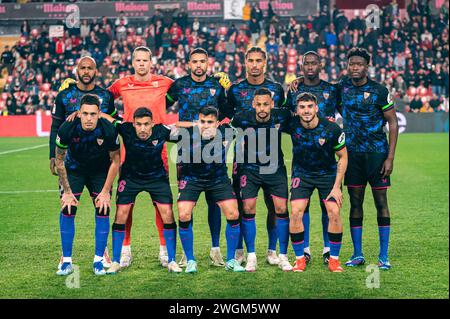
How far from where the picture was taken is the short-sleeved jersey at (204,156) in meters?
7.52

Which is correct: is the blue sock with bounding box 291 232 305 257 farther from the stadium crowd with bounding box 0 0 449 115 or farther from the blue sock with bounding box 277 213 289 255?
the stadium crowd with bounding box 0 0 449 115

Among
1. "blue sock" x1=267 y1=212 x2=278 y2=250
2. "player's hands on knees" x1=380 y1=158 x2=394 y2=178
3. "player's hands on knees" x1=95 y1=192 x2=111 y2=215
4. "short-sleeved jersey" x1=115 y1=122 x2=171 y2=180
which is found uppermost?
"short-sleeved jersey" x1=115 y1=122 x2=171 y2=180

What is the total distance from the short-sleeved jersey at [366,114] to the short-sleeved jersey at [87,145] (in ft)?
7.69

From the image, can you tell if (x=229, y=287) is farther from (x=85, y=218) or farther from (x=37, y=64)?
(x=37, y=64)

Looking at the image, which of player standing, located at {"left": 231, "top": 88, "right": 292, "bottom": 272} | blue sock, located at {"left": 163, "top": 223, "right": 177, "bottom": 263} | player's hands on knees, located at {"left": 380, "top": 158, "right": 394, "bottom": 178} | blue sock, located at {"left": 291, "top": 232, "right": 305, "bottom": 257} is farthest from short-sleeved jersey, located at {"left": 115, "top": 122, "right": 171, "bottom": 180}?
player's hands on knees, located at {"left": 380, "top": 158, "right": 394, "bottom": 178}

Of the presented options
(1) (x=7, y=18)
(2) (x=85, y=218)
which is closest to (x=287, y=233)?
(2) (x=85, y=218)

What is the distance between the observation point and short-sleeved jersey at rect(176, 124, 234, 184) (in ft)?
24.7

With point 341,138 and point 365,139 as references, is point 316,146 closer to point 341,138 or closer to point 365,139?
point 341,138

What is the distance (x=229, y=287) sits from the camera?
22.0 ft

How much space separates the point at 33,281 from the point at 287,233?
249 cm

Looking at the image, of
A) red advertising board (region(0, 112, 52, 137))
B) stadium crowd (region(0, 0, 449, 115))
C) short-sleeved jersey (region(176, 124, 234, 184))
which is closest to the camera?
short-sleeved jersey (region(176, 124, 234, 184))

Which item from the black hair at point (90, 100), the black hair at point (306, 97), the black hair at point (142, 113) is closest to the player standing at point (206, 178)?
the black hair at point (142, 113)

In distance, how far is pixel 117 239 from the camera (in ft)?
24.3
